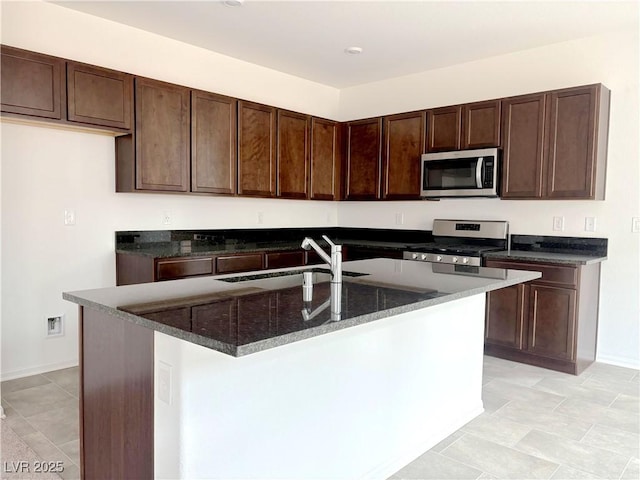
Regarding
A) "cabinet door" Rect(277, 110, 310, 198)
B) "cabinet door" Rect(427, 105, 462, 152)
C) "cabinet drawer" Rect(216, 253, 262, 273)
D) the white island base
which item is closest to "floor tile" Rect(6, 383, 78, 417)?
"cabinet drawer" Rect(216, 253, 262, 273)

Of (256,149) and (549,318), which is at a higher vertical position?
(256,149)

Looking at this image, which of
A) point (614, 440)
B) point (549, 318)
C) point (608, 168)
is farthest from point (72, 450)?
point (608, 168)

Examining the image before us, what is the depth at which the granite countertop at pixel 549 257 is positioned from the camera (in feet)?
11.4

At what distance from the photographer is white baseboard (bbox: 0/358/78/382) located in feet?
10.8

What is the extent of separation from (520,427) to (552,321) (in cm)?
121

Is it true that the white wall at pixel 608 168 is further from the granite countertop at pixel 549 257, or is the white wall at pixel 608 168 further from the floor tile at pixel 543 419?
the floor tile at pixel 543 419

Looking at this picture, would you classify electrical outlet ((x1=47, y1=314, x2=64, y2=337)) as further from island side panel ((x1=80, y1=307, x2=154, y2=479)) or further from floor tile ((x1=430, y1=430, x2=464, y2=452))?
floor tile ((x1=430, y1=430, x2=464, y2=452))

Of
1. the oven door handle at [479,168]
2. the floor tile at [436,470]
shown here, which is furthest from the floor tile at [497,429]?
the oven door handle at [479,168]

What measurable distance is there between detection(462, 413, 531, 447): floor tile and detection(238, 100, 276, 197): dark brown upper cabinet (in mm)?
2724

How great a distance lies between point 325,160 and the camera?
514 centimetres

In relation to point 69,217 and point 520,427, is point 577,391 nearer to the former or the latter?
point 520,427

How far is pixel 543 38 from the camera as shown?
3.90 metres

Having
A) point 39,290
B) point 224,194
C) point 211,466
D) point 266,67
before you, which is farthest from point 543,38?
point 39,290

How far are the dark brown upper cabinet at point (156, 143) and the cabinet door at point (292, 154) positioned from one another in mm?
1032
